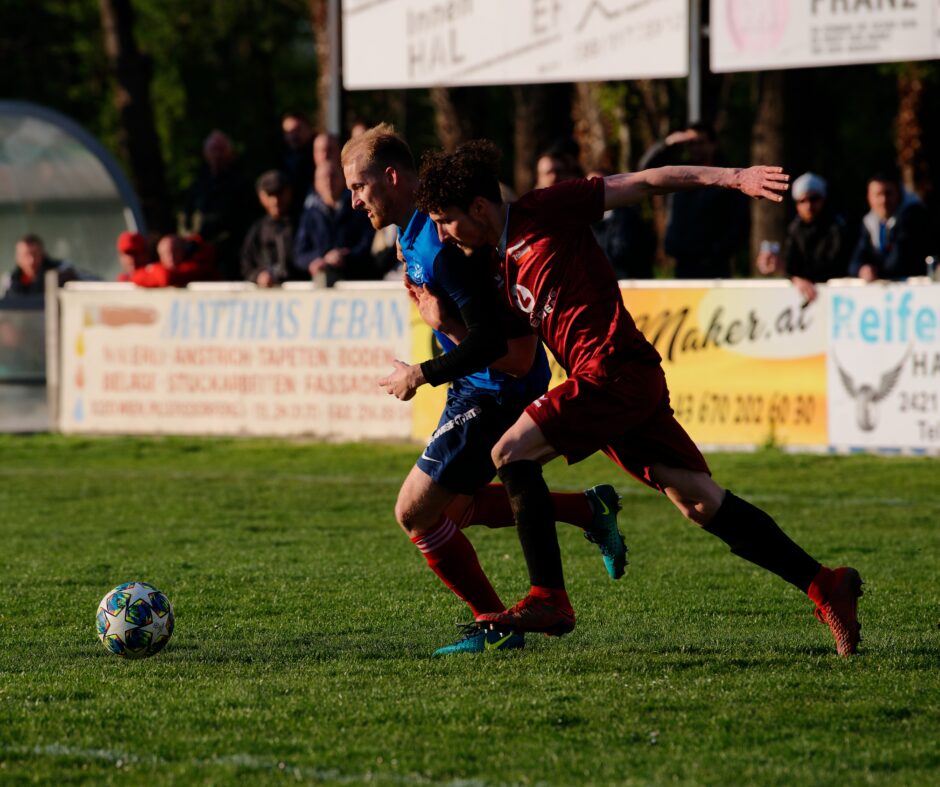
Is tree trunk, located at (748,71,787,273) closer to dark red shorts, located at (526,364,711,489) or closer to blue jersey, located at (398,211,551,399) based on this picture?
blue jersey, located at (398,211,551,399)

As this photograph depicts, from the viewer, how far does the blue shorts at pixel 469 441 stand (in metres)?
6.49

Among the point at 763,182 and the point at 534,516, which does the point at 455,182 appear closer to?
the point at 763,182

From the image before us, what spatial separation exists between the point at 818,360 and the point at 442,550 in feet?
23.8

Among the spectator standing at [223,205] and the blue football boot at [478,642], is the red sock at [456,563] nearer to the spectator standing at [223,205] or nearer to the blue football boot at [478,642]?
the blue football boot at [478,642]

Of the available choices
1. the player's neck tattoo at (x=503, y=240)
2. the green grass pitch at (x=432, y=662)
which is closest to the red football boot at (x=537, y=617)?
the green grass pitch at (x=432, y=662)

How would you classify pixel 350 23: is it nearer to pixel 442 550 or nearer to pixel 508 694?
pixel 442 550

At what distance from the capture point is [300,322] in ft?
49.9

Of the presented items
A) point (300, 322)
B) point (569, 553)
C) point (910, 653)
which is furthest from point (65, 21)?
point (910, 653)

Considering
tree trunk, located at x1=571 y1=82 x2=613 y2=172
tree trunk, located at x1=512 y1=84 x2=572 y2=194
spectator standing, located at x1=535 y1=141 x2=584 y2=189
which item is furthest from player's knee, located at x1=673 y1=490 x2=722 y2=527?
tree trunk, located at x1=571 y1=82 x2=613 y2=172

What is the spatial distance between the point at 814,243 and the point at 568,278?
26.0 ft

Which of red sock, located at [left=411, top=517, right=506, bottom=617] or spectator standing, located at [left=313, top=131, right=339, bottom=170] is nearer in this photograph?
red sock, located at [left=411, top=517, right=506, bottom=617]

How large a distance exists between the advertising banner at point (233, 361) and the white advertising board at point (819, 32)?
401 cm

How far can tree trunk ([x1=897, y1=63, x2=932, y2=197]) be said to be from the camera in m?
29.7

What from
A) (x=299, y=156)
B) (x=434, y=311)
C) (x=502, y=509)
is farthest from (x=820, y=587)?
(x=299, y=156)
